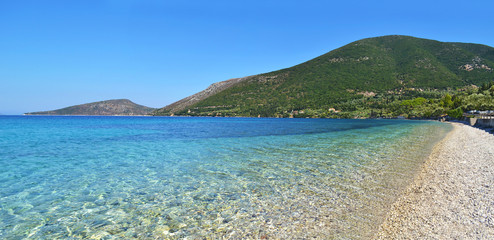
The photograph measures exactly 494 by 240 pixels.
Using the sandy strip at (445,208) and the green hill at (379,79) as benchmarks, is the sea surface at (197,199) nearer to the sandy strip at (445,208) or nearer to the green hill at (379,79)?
the sandy strip at (445,208)

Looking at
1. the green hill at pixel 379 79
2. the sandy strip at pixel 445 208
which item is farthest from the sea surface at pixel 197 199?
the green hill at pixel 379 79

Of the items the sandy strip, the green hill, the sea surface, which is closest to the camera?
the sandy strip

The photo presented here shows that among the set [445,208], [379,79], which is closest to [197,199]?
[445,208]

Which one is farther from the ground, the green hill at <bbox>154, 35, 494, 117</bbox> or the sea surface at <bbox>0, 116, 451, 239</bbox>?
the green hill at <bbox>154, 35, 494, 117</bbox>

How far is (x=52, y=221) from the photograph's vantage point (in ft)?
22.5

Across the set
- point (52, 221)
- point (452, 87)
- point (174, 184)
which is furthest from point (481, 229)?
point (452, 87)

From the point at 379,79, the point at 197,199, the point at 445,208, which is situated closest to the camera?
the point at 445,208

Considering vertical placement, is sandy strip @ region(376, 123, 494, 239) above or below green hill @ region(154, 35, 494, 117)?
below

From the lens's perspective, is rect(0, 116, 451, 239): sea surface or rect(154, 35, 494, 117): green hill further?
rect(154, 35, 494, 117): green hill

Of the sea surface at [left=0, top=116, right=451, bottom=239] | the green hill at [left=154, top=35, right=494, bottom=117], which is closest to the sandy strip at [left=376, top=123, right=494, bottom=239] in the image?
the sea surface at [left=0, top=116, right=451, bottom=239]

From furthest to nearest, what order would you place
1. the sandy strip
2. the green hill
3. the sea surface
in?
the green hill < the sea surface < the sandy strip

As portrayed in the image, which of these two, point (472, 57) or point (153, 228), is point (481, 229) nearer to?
point (153, 228)

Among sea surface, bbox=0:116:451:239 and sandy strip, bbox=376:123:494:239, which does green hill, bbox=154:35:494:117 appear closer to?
sandy strip, bbox=376:123:494:239

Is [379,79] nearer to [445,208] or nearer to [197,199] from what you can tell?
[445,208]
